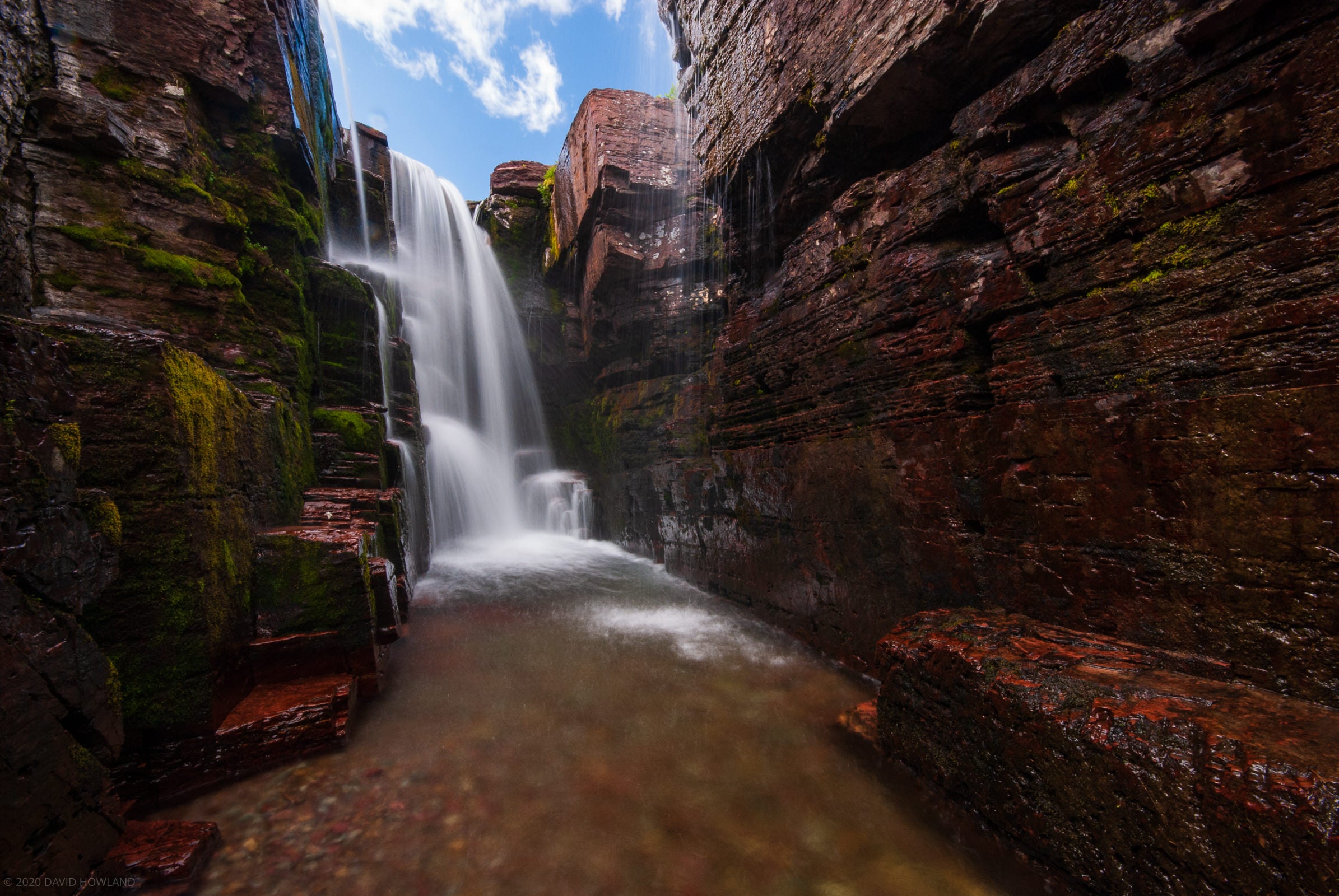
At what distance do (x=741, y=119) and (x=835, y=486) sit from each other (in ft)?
17.6

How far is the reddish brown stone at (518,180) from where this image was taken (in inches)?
720

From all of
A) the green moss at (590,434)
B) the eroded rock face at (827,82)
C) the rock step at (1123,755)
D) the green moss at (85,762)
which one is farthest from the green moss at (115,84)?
the rock step at (1123,755)

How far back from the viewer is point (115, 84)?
6680 millimetres

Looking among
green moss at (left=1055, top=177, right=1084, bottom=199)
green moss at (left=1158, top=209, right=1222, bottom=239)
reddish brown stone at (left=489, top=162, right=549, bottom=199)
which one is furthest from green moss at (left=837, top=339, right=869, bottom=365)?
reddish brown stone at (left=489, top=162, right=549, bottom=199)

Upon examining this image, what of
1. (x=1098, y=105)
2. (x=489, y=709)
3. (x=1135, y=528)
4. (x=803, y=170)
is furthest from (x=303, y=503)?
(x=1098, y=105)

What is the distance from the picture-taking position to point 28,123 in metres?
5.71

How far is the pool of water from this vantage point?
2654 millimetres

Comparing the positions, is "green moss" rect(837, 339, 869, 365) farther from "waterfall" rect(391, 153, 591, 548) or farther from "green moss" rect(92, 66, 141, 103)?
"waterfall" rect(391, 153, 591, 548)

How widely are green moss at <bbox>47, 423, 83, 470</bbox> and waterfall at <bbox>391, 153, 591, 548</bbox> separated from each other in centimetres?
1343

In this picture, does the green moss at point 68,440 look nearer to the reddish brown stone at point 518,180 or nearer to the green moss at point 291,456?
the green moss at point 291,456

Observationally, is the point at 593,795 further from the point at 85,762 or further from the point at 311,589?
the point at 311,589

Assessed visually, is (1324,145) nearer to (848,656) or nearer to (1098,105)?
(1098,105)

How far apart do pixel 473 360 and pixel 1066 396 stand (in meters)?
18.0

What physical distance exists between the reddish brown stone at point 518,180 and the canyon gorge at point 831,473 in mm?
10345
